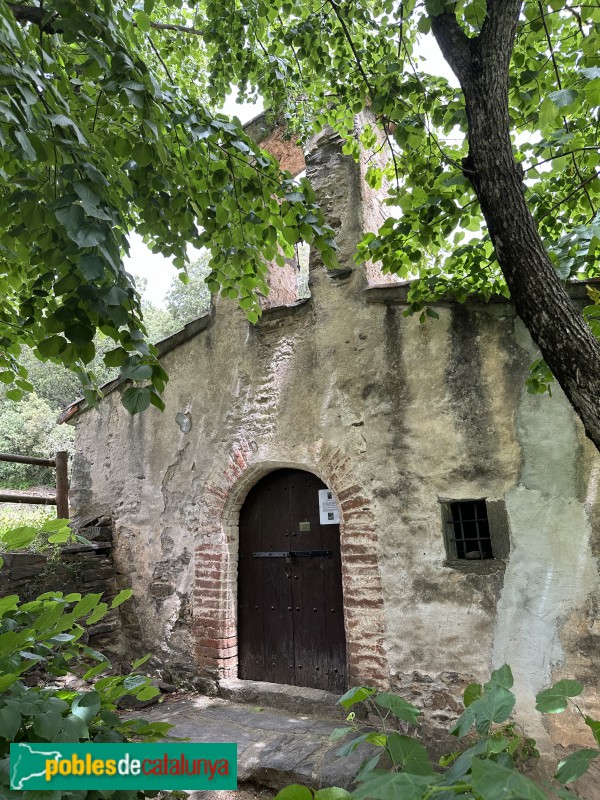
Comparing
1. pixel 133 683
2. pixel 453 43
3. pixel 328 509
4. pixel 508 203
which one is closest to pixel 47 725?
pixel 133 683

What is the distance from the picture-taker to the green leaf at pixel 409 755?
105 cm

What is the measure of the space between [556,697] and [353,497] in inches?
124

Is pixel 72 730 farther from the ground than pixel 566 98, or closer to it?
closer to it

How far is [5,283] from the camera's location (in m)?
3.50

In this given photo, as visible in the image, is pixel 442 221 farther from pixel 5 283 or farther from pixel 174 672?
pixel 174 672

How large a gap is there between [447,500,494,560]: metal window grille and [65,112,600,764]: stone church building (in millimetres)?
15

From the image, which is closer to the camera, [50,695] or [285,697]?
[50,695]

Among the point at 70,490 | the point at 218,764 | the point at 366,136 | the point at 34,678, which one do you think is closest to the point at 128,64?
the point at 366,136

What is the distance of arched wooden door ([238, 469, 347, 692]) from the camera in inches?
183

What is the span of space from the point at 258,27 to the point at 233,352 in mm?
2748

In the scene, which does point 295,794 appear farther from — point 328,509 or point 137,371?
point 328,509

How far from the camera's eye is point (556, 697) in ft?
4.11

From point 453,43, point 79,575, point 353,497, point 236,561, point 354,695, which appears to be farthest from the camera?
point 79,575

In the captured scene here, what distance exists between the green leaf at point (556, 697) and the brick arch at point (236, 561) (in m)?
2.99
